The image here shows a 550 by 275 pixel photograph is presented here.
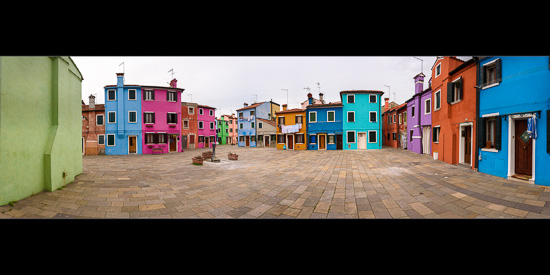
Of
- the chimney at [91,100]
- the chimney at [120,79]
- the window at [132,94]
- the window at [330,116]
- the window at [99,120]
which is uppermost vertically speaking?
the chimney at [120,79]

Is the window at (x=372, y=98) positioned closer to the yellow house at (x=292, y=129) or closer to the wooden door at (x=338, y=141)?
the wooden door at (x=338, y=141)

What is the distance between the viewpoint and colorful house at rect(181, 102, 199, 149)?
25266 millimetres

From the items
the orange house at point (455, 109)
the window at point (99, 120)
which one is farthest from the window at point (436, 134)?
the window at point (99, 120)

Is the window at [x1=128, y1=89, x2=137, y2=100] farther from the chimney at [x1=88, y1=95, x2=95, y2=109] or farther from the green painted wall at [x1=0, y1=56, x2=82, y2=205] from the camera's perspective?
the green painted wall at [x1=0, y1=56, x2=82, y2=205]

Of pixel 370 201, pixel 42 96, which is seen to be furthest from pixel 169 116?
pixel 370 201

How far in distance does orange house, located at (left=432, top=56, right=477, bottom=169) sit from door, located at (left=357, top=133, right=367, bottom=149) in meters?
7.28

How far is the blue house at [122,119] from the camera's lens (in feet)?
57.9

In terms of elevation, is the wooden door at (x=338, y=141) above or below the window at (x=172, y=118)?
below

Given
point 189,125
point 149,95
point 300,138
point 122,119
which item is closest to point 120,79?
point 149,95

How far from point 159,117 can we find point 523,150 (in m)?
23.6

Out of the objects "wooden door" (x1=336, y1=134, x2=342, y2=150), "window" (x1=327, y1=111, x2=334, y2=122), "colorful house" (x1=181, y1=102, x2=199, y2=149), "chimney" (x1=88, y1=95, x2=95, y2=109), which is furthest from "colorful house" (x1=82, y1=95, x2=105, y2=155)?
"wooden door" (x1=336, y1=134, x2=342, y2=150)

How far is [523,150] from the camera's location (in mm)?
6234

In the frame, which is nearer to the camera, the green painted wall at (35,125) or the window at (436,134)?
the green painted wall at (35,125)

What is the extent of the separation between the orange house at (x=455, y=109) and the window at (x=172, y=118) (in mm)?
21557
